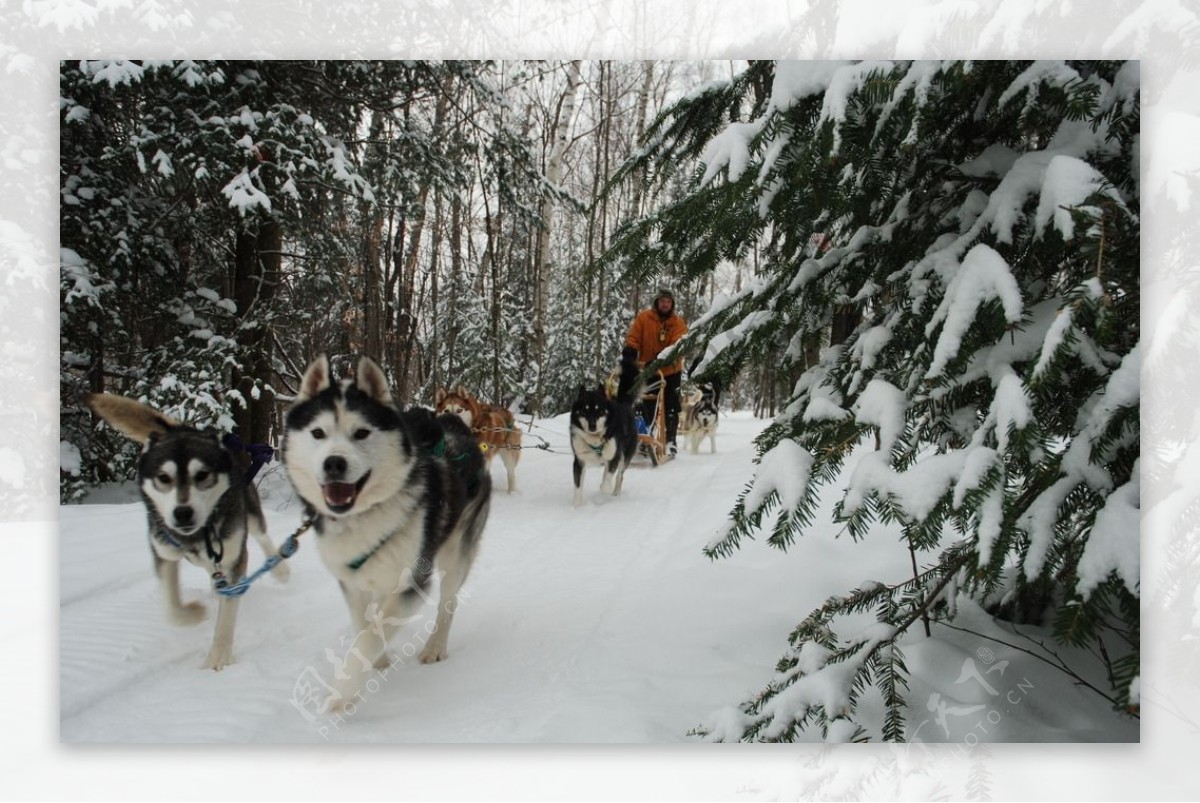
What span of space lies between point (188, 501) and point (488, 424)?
2.95 feet

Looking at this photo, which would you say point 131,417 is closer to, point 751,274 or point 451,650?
point 451,650

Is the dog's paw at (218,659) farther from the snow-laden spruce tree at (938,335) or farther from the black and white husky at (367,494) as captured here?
the snow-laden spruce tree at (938,335)

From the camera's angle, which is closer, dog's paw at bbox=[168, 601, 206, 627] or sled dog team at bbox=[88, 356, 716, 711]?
sled dog team at bbox=[88, 356, 716, 711]

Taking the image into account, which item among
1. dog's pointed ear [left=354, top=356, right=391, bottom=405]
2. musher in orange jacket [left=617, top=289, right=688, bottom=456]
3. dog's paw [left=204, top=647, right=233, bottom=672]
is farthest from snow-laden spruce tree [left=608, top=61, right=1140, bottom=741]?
dog's paw [left=204, top=647, right=233, bottom=672]

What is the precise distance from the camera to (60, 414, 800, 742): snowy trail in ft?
5.58

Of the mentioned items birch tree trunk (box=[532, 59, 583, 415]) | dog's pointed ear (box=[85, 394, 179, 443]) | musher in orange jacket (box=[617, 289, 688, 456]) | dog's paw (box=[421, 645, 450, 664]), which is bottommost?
dog's paw (box=[421, 645, 450, 664])

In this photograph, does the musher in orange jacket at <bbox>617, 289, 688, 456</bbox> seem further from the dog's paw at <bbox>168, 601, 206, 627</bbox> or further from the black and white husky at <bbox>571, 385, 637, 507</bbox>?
the dog's paw at <bbox>168, 601, 206, 627</bbox>

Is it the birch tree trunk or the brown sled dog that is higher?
the birch tree trunk

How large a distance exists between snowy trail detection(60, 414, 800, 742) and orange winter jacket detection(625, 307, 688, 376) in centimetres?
34

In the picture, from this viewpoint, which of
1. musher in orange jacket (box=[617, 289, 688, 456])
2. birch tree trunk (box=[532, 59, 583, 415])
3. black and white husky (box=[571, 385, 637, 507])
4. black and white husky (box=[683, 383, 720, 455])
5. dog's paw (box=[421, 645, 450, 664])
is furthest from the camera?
black and white husky (box=[571, 385, 637, 507])

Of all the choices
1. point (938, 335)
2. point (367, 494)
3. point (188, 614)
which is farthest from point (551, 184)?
point (188, 614)

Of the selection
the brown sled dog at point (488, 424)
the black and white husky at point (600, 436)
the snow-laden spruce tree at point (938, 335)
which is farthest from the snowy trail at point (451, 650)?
the black and white husky at point (600, 436)

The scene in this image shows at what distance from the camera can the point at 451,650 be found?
6.46ft

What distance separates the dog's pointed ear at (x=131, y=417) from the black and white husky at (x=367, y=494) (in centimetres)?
39
